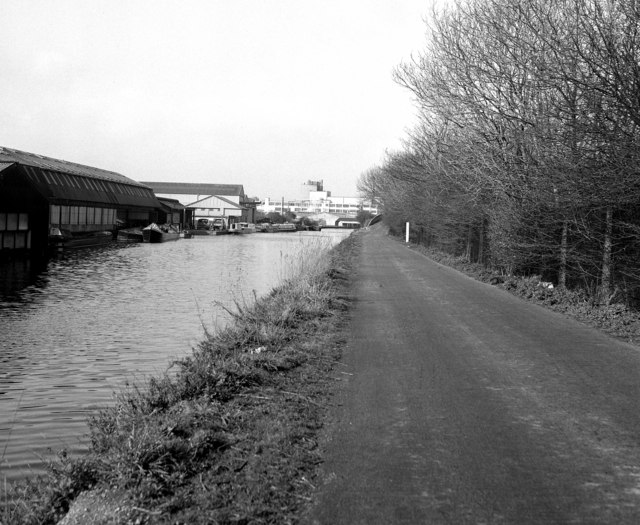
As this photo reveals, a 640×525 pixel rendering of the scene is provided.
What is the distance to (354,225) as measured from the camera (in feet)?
537

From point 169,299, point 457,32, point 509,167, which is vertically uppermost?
point 457,32

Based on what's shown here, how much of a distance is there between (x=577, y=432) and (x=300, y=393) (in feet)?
9.35

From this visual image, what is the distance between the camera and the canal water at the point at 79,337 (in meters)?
7.80

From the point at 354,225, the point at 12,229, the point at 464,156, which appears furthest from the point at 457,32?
the point at 354,225

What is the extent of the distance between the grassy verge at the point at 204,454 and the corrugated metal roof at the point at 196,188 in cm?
13245

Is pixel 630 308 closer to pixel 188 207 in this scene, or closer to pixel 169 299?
pixel 169 299

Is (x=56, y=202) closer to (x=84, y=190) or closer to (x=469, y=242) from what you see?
(x=84, y=190)

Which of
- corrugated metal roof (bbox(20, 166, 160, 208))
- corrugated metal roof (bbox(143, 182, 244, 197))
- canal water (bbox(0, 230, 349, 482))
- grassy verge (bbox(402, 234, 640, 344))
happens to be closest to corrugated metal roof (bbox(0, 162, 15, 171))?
corrugated metal roof (bbox(20, 166, 160, 208))

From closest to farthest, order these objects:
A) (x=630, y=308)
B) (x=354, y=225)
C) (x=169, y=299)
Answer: (x=630, y=308)
(x=169, y=299)
(x=354, y=225)

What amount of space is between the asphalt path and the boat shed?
32.5 m

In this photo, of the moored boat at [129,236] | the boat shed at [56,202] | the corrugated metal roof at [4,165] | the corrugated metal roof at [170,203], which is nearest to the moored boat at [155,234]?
the moored boat at [129,236]

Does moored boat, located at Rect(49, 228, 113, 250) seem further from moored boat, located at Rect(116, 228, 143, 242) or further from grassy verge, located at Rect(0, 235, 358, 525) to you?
grassy verge, located at Rect(0, 235, 358, 525)

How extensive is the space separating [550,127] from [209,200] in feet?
370

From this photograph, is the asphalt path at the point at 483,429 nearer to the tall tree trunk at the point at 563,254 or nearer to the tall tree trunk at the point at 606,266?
the tall tree trunk at the point at 606,266
